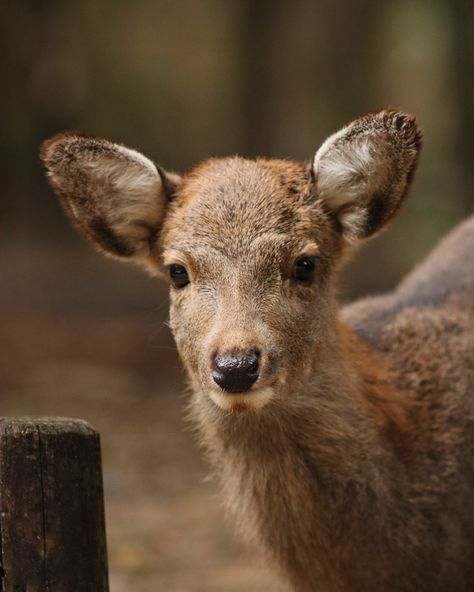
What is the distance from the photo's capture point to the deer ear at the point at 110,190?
551 cm

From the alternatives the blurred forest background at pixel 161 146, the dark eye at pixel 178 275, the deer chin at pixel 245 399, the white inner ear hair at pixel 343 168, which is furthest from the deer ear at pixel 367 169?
the deer chin at pixel 245 399

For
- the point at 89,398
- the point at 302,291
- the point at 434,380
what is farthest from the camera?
the point at 89,398

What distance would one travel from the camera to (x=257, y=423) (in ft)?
17.7

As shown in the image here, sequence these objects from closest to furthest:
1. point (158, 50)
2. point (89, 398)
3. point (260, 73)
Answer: point (89, 398) → point (260, 73) → point (158, 50)

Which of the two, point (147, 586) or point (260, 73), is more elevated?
point (260, 73)

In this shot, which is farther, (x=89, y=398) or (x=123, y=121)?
(x=123, y=121)

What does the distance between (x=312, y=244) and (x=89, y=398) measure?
7.43 meters

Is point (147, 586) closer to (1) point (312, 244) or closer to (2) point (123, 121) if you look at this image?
(1) point (312, 244)

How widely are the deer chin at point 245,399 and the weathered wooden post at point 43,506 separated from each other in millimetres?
751

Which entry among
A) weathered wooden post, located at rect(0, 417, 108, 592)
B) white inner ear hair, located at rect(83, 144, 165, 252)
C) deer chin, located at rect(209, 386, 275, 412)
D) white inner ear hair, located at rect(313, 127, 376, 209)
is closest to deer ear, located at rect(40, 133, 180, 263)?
white inner ear hair, located at rect(83, 144, 165, 252)

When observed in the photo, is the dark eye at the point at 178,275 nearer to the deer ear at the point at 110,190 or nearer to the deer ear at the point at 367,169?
the deer ear at the point at 110,190

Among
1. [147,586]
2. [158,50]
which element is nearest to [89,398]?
[147,586]

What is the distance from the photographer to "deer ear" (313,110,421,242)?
530 cm

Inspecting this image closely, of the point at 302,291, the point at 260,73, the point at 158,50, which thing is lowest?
the point at 302,291
